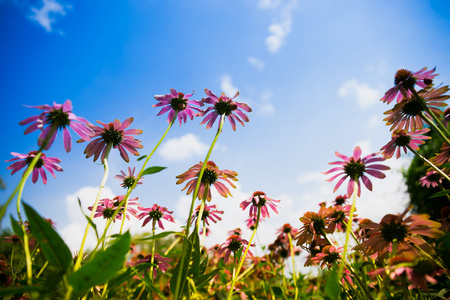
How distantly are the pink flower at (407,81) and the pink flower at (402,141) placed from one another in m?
0.25

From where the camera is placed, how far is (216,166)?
1457 mm

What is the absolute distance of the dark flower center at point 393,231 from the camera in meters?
0.97

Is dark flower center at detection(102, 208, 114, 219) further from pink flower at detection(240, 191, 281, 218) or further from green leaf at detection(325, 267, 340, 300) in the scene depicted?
green leaf at detection(325, 267, 340, 300)

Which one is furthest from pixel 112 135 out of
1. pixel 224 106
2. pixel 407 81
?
pixel 407 81

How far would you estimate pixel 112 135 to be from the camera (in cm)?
134

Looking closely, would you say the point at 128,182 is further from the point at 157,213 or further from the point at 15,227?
the point at 15,227

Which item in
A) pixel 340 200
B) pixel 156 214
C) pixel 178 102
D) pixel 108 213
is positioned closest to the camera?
pixel 178 102

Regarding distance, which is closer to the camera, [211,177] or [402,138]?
[211,177]

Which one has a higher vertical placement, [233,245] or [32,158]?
[32,158]

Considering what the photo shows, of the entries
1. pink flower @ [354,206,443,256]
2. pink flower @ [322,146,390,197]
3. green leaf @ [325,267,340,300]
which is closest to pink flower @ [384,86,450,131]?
pink flower @ [322,146,390,197]

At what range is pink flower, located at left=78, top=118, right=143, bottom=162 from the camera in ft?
4.38

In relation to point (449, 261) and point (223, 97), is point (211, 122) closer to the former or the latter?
point (223, 97)

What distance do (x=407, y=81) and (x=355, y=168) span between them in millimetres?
771

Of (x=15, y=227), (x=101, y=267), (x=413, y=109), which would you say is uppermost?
(x=413, y=109)
